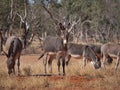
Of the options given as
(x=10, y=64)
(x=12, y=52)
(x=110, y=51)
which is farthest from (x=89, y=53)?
(x=10, y=64)

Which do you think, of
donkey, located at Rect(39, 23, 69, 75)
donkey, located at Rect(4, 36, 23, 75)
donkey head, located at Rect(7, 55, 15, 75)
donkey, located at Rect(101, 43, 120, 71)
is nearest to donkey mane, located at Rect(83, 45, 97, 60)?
donkey, located at Rect(101, 43, 120, 71)

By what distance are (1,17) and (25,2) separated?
13.1 feet

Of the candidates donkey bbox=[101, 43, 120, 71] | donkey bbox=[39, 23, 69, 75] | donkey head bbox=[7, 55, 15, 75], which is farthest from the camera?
donkey bbox=[101, 43, 120, 71]

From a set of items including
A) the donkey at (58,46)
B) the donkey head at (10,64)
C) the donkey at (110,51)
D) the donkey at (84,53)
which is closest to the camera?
the donkey head at (10,64)

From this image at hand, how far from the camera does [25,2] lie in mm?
48469

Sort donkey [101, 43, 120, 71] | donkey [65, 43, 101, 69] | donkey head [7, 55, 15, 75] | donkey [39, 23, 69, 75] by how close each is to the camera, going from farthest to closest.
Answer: donkey [101, 43, 120, 71] → donkey [65, 43, 101, 69] → donkey [39, 23, 69, 75] → donkey head [7, 55, 15, 75]

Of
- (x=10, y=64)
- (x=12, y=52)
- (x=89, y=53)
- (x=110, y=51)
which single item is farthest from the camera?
(x=110, y=51)

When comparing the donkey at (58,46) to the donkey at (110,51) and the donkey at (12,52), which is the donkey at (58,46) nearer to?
the donkey at (12,52)

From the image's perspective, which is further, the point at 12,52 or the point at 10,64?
the point at 12,52

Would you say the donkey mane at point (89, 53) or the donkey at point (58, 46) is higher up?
the donkey at point (58, 46)

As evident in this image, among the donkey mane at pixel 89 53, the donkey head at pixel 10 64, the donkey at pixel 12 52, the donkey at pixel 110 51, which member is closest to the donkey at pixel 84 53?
the donkey mane at pixel 89 53

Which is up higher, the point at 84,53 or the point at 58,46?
the point at 58,46

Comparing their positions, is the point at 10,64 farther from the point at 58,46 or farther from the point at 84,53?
the point at 84,53

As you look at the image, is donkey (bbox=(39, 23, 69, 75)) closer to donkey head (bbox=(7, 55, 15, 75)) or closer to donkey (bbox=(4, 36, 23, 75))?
donkey (bbox=(4, 36, 23, 75))
